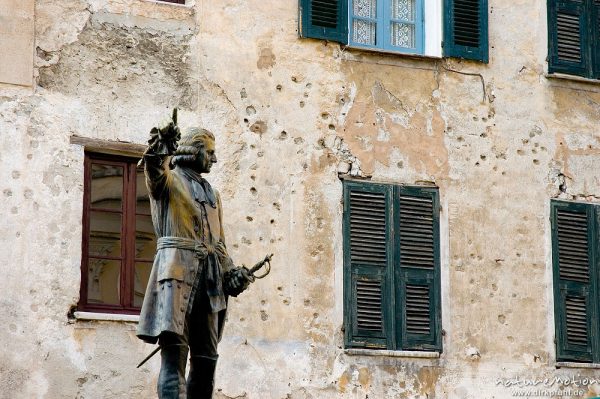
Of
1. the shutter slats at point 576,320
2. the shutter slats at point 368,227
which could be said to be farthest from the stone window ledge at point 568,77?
the shutter slats at point 368,227

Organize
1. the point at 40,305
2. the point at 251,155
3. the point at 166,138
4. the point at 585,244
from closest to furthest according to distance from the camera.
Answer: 1. the point at 166,138
2. the point at 40,305
3. the point at 251,155
4. the point at 585,244

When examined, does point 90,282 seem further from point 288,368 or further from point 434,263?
point 434,263

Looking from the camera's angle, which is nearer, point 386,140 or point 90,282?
point 90,282

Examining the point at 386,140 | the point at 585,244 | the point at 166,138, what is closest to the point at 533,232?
the point at 585,244

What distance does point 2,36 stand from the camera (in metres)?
18.8

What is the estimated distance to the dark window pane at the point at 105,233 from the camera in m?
19.0

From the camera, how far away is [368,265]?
65.8ft

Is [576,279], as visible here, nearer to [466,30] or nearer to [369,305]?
[369,305]

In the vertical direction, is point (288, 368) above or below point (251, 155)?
below

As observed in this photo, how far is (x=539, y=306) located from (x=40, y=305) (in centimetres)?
588

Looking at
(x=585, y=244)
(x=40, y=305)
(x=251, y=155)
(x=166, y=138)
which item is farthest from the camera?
(x=585, y=244)

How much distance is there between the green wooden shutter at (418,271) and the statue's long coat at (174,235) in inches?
282

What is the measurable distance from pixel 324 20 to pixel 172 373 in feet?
28.0

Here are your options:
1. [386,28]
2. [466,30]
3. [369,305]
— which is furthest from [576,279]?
[386,28]
